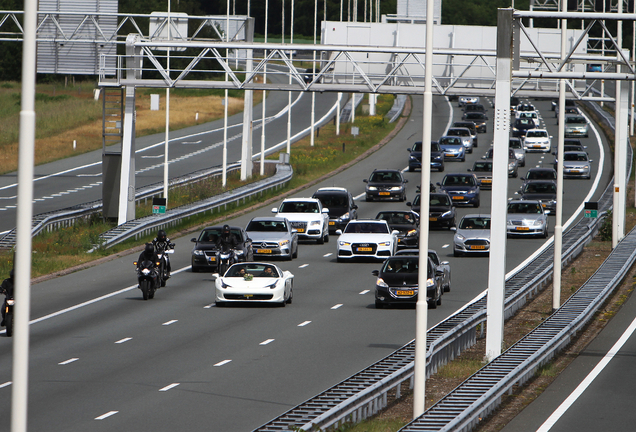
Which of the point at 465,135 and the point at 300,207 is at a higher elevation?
the point at 465,135

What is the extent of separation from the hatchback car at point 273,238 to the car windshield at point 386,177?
56.7ft

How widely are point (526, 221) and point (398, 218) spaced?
5434mm

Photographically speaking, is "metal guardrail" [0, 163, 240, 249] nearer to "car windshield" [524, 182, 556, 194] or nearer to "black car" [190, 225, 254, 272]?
"black car" [190, 225, 254, 272]

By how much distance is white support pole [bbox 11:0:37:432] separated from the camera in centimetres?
775

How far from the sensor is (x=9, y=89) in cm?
10806

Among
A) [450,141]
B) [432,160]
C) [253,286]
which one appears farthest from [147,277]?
[450,141]

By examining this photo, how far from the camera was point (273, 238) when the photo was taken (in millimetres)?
37156

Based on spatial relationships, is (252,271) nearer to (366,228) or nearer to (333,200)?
(366,228)

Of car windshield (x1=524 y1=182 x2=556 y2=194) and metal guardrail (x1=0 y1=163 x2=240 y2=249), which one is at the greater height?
car windshield (x1=524 y1=182 x2=556 y2=194)

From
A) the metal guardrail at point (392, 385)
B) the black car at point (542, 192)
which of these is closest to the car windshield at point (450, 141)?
the black car at point (542, 192)

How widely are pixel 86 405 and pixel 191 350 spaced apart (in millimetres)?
5286

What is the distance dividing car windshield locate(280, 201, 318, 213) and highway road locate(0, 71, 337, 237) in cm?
1165

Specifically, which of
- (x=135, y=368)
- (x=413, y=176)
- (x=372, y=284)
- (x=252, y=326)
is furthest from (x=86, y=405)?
(x=413, y=176)

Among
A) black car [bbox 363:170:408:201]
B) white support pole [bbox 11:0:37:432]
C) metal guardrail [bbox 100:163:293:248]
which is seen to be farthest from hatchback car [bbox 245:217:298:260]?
white support pole [bbox 11:0:37:432]
